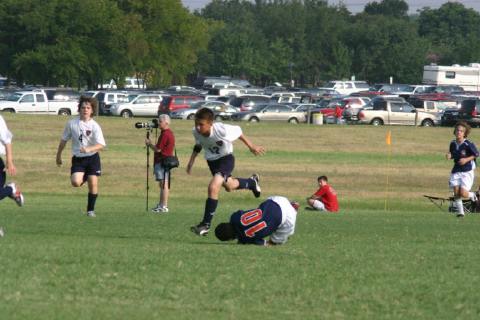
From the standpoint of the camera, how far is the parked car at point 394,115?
61812mm

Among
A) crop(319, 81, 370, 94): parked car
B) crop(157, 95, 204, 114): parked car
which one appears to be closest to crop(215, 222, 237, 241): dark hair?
crop(157, 95, 204, 114): parked car

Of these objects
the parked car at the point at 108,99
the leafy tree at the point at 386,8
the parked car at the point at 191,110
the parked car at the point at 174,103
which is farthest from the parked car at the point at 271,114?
the leafy tree at the point at 386,8

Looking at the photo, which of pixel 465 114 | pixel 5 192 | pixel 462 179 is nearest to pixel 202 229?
pixel 5 192

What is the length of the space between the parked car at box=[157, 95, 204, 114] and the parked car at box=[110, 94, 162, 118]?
1397 millimetres

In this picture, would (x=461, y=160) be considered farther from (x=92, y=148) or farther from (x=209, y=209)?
(x=209, y=209)

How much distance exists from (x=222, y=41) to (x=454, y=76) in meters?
26.3

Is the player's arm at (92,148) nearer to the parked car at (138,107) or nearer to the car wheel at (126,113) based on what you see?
the parked car at (138,107)

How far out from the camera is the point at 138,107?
220 ft

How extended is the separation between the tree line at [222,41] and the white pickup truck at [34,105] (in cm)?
979

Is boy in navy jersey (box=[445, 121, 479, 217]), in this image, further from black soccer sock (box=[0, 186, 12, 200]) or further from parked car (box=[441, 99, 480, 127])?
parked car (box=[441, 99, 480, 127])

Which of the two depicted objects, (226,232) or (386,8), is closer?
(226,232)

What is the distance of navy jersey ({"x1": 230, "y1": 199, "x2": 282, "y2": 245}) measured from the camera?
12.2m

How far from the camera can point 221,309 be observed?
859 cm

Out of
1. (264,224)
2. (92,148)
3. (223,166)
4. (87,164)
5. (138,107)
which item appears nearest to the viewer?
(264,224)
